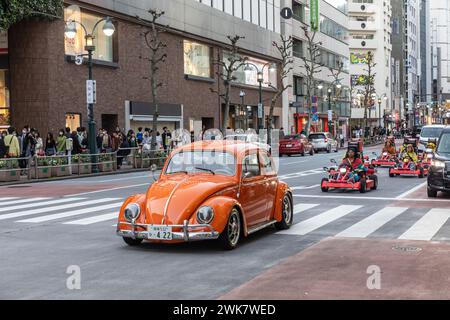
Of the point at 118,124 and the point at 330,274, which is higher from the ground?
the point at 118,124

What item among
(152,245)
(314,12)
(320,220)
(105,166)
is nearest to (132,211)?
(152,245)

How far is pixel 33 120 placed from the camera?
36000mm

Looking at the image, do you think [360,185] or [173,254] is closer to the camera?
[173,254]

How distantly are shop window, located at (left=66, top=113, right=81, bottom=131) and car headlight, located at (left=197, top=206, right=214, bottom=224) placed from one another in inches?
1140

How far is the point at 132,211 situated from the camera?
10.3m

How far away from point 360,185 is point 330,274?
11.4 m

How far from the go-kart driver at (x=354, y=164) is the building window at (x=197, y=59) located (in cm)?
3171

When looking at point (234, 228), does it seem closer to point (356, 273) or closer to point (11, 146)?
point (356, 273)

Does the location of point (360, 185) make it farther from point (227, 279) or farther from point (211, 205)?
point (227, 279)

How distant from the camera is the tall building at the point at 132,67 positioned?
36.1 metres

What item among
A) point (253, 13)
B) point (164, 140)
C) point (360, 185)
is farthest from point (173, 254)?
point (253, 13)

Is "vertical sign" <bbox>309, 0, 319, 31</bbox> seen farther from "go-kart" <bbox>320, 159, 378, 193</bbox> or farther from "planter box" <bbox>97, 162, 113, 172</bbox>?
"go-kart" <bbox>320, 159, 378, 193</bbox>

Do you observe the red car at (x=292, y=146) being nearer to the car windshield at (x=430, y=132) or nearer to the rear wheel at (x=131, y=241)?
the car windshield at (x=430, y=132)

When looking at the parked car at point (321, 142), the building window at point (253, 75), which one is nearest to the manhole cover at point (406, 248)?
the parked car at point (321, 142)
